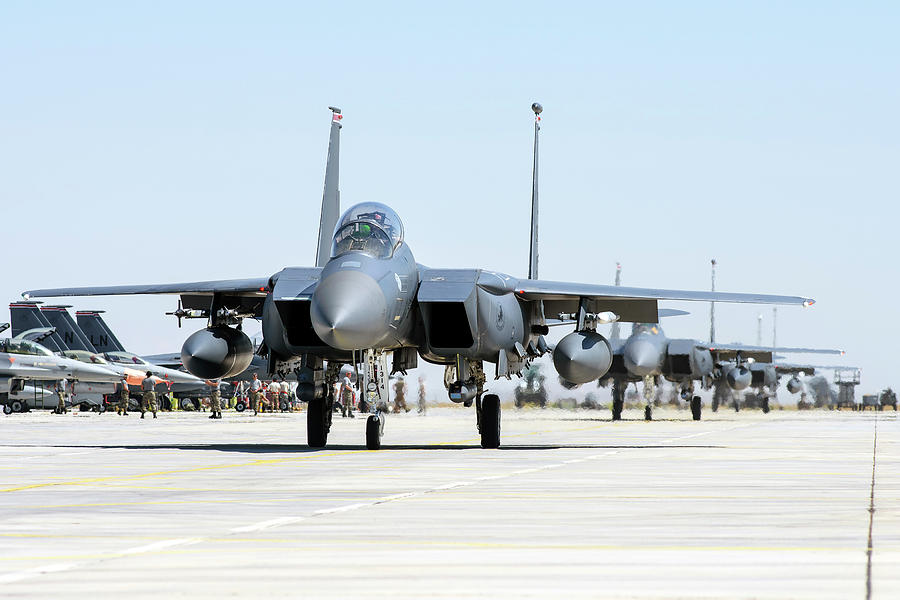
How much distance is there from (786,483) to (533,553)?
5.98 m

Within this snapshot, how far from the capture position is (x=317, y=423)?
19.9 m

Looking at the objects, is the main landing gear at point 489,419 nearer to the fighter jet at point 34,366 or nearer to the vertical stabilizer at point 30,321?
the fighter jet at point 34,366

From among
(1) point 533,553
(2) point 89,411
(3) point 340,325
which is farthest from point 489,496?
(2) point 89,411

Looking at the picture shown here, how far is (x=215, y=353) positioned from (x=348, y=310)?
146 inches

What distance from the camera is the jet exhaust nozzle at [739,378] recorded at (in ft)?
162

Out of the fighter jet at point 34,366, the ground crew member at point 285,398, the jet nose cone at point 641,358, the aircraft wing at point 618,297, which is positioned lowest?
the ground crew member at point 285,398

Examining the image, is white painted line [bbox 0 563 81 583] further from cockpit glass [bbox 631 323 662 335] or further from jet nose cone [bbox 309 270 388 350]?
cockpit glass [bbox 631 323 662 335]

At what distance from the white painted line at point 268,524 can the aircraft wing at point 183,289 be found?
35.0 ft

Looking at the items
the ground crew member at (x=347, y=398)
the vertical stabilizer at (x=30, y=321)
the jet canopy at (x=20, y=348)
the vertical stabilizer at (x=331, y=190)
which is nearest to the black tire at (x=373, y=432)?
the vertical stabilizer at (x=331, y=190)

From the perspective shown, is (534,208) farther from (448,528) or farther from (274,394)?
(274,394)

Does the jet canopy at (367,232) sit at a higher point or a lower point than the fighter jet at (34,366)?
higher

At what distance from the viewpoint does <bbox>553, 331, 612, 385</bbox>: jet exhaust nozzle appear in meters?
18.7

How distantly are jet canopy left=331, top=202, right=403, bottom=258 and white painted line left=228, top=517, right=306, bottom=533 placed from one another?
29.3 ft

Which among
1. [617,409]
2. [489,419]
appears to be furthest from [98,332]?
[489,419]
